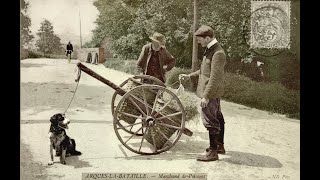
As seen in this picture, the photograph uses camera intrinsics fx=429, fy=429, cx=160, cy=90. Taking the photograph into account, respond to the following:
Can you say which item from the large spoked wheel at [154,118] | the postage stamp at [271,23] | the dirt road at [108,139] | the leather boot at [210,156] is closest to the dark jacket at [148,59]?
the dirt road at [108,139]

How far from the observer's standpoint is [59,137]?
4.63m

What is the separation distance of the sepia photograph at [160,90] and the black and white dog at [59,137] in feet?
0.04

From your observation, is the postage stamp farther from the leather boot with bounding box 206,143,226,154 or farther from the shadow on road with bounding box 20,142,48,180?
the shadow on road with bounding box 20,142,48,180

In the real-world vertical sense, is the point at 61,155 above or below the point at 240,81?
below

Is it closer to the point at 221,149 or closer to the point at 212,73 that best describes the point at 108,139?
the point at 221,149

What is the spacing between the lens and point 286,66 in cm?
543

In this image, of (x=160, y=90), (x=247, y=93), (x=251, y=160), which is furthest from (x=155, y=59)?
(x=251, y=160)

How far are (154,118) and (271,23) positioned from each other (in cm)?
201

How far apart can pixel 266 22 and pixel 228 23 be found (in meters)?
0.48

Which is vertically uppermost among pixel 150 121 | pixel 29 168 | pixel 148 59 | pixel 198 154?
pixel 148 59

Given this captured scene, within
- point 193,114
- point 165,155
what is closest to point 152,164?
point 165,155

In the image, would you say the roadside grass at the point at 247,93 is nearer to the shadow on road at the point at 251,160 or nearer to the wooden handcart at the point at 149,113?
the wooden handcart at the point at 149,113

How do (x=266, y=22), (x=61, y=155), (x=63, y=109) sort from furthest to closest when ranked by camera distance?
(x=266, y=22)
(x=63, y=109)
(x=61, y=155)

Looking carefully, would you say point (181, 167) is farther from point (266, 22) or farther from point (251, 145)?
point (266, 22)
